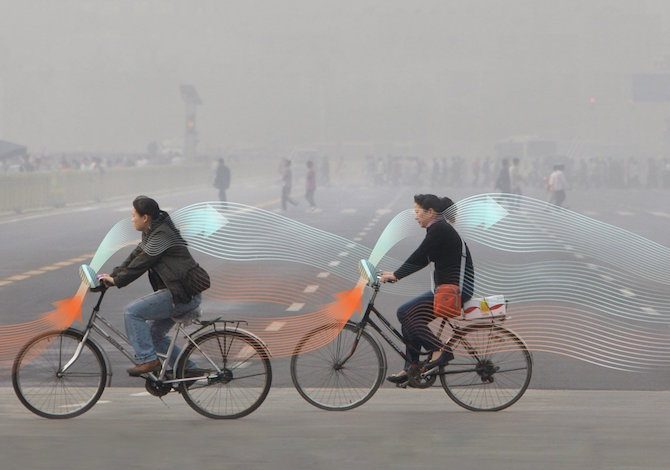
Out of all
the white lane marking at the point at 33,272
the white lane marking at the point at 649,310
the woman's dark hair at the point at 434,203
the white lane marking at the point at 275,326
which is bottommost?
the white lane marking at the point at 33,272

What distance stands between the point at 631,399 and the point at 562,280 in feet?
38.0

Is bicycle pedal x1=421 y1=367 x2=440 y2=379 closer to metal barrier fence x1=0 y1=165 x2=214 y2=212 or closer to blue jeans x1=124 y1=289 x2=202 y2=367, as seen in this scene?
blue jeans x1=124 y1=289 x2=202 y2=367

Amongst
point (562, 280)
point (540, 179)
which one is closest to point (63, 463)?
point (562, 280)

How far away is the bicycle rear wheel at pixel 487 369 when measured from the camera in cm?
952

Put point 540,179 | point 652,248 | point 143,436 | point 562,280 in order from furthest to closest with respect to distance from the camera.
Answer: point 540,179 → point 652,248 → point 562,280 → point 143,436

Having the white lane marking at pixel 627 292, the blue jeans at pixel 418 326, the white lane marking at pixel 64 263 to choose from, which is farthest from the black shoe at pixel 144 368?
the white lane marking at pixel 64 263

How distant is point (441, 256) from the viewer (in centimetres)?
964

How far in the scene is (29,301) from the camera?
18922 millimetres

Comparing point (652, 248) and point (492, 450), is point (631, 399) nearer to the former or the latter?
point (492, 450)

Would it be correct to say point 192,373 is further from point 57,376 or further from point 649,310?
point 649,310

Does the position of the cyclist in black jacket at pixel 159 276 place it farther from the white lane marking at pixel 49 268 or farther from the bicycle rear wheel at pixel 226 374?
the white lane marking at pixel 49 268

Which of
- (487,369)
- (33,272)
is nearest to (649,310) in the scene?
(487,369)

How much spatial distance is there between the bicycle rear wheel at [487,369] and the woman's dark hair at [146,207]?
204 centimetres

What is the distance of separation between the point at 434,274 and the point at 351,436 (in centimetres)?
146
